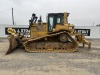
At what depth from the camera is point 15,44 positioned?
1886 cm

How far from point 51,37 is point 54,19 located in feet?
4.75

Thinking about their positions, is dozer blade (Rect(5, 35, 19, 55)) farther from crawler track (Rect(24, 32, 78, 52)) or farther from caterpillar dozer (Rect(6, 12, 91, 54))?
crawler track (Rect(24, 32, 78, 52))

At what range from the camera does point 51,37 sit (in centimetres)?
1933

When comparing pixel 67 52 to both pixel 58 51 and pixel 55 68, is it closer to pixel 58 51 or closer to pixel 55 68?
pixel 58 51

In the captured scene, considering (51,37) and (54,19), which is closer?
(51,37)

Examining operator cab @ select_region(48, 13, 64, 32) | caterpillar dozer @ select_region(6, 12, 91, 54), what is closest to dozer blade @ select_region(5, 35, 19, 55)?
caterpillar dozer @ select_region(6, 12, 91, 54)

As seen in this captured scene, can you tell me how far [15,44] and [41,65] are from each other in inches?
277

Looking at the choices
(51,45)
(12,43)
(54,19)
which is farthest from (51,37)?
(12,43)

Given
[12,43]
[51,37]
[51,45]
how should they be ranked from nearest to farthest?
[12,43] < [51,45] < [51,37]

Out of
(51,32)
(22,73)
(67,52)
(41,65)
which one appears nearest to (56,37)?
(51,32)

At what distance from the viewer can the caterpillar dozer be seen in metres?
18.7

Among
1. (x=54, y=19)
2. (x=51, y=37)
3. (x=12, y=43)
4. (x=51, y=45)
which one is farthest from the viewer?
(x=54, y=19)

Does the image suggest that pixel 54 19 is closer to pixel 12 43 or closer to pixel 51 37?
pixel 51 37

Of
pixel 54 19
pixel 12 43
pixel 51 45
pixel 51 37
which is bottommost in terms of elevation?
pixel 51 45
